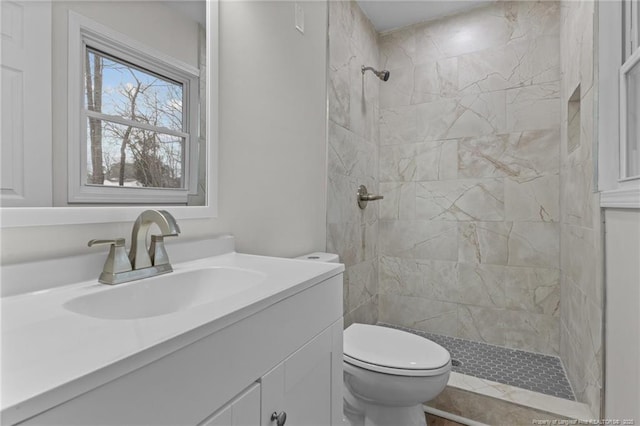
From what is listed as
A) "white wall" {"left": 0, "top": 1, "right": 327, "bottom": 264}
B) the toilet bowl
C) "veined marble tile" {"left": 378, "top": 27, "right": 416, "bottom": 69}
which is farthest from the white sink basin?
"veined marble tile" {"left": 378, "top": 27, "right": 416, "bottom": 69}

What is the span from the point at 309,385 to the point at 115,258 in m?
0.53

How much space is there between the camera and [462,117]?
224 cm

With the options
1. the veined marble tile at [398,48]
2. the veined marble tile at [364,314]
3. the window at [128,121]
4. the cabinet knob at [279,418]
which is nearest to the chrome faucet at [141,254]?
the window at [128,121]

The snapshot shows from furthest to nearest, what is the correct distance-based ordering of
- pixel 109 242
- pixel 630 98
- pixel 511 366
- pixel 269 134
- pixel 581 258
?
1. pixel 511 366
2. pixel 581 258
3. pixel 269 134
4. pixel 630 98
5. pixel 109 242

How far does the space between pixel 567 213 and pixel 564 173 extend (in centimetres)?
24

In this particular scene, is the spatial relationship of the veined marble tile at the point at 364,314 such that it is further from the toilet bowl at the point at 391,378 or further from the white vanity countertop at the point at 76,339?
the white vanity countertop at the point at 76,339

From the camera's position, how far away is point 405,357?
4.42 ft

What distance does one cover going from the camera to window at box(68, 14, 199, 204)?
721mm

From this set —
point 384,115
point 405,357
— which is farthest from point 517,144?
point 405,357

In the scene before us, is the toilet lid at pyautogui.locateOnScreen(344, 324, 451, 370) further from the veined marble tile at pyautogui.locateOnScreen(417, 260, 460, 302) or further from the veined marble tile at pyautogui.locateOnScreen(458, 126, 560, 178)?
the veined marble tile at pyautogui.locateOnScreen(458, 126, 560, 178)

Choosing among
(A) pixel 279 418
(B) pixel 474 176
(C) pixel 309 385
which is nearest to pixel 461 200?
(B) pixel 474 176

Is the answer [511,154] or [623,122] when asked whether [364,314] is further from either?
[623,122]

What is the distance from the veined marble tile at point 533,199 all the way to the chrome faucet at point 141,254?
2.07 m

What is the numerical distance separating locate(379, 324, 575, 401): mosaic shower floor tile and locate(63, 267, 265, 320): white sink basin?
5.18 ft
